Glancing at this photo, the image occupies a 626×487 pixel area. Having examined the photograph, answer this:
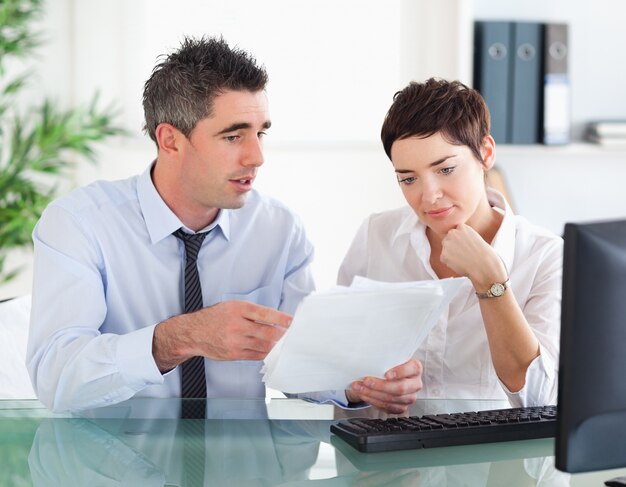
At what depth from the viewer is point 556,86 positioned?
328 cm

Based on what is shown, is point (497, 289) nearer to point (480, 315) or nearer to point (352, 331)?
point (480, 315)

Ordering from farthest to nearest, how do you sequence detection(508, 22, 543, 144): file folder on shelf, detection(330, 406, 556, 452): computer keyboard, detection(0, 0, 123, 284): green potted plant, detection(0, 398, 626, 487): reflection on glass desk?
1. detection(0, 0, 123, 284): green potted plant
2. detection(508, 22, 543, 144): file folder on shelf
3. detection(330, 406, 556, 452): computer keyboard
4. detection(0, 398, 626, 487): reflection on glass desk

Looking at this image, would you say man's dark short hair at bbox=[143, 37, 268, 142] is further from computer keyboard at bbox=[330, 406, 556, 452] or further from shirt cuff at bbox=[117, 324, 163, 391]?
computer keyboard at bbox=[330, 406, 556, 452]

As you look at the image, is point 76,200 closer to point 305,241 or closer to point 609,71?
point 305,241

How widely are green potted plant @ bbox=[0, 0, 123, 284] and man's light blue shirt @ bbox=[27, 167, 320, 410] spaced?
158cm

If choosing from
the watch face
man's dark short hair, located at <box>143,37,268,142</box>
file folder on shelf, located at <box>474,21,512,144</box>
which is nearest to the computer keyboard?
the watch face

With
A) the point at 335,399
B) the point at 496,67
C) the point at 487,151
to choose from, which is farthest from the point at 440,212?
the point at 496,67

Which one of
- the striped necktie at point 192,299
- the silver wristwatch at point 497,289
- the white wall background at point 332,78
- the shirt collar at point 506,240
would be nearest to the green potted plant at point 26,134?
the white wall background at point 332,78

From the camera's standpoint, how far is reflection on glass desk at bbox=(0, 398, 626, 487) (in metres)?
1.22

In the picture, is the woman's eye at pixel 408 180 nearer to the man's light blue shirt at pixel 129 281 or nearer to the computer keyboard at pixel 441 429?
the man's light blue shirt at pixel 129 281

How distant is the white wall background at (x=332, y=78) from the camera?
11.6ft

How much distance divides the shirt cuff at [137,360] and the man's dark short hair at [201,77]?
0.53 metres

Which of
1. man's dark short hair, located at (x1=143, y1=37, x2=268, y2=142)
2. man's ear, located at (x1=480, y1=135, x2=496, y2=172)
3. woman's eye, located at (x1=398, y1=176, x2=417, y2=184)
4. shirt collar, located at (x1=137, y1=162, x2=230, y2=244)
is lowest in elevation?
shirt collar, located at (x1=137, y1=162, x2=230, y2=244)

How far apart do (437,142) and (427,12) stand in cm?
190
